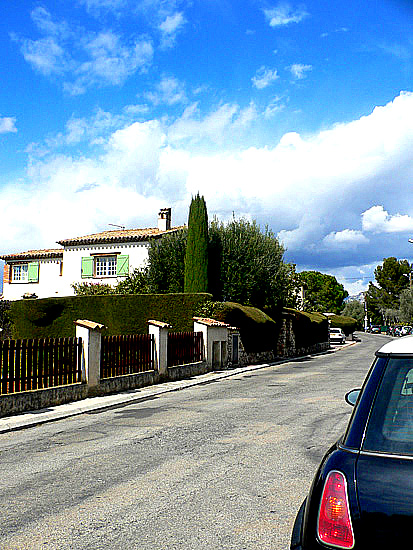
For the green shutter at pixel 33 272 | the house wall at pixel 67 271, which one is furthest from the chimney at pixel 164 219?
the green shutter at pixel 33 272

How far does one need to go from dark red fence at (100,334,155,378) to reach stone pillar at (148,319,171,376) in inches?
8.6

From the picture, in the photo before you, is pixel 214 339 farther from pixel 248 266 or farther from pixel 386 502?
pixel 386 502

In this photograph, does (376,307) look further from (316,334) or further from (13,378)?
(13,378)

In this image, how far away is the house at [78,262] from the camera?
40812mm

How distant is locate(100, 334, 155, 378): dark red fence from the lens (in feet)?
51.9

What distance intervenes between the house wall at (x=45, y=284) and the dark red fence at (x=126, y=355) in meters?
26.4

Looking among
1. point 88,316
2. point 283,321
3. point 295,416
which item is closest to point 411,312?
point 283,321

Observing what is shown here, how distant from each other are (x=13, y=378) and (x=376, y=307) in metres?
115

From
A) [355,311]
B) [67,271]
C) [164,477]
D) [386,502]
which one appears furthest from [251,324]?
[355,311]

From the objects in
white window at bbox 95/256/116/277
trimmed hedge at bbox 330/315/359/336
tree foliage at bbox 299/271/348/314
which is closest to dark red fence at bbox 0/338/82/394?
white window at bbox 95/256/116/277

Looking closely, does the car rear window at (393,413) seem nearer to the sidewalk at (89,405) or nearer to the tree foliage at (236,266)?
the sidewalk at (89,405)

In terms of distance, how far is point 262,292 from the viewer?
1284 inches

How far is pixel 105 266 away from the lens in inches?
1650

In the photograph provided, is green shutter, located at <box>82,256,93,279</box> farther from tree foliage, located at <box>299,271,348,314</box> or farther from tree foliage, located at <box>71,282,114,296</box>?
tree foliage, located at <box>299,271,348,314</box>
